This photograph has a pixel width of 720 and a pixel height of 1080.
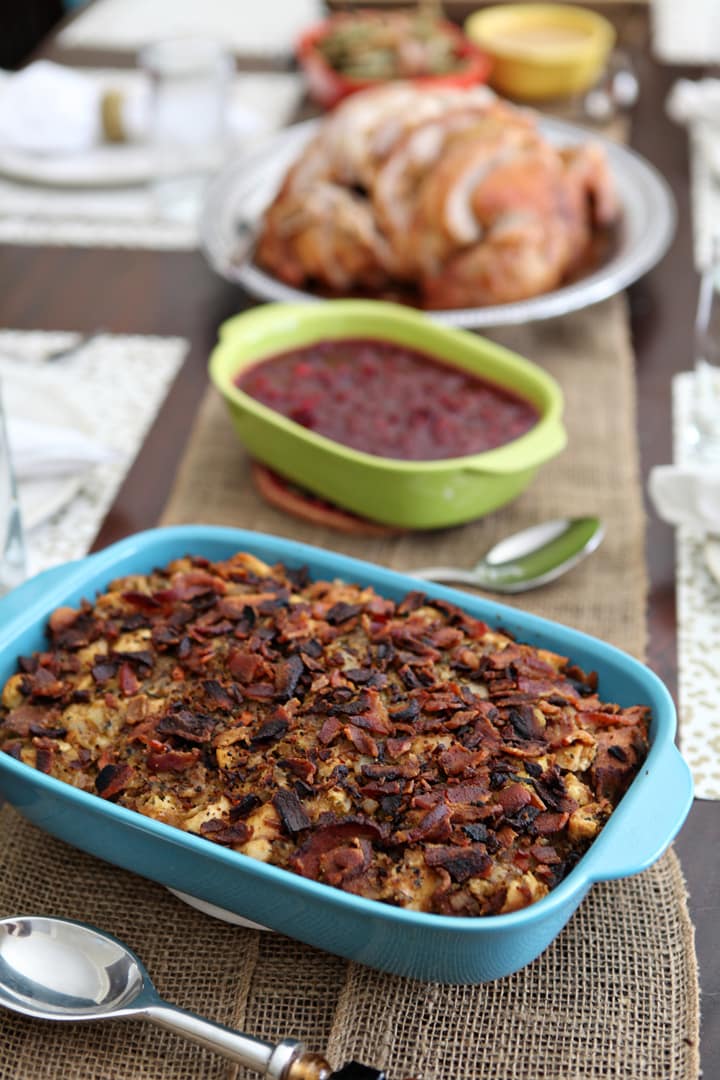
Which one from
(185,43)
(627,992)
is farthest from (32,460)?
(185,43)

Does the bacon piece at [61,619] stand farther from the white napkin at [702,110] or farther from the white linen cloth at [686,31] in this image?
the white linen cloth at [686,31]

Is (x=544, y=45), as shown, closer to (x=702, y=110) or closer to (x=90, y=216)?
(x=702, y=110)

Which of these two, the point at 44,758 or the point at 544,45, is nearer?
the point at 44,758

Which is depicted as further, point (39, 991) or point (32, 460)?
point (32, 460)

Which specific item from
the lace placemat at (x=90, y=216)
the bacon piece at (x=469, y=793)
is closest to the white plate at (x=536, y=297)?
the lace placemat at (x=90, y=216)

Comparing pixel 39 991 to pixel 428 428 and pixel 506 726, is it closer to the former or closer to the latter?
pixel 506 726

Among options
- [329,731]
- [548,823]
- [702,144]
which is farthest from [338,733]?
[702,144]

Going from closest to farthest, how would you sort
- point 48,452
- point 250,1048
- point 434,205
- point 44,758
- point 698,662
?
point 250,1048, point 44,758, point 698,662, point 48,452, point 434,205
